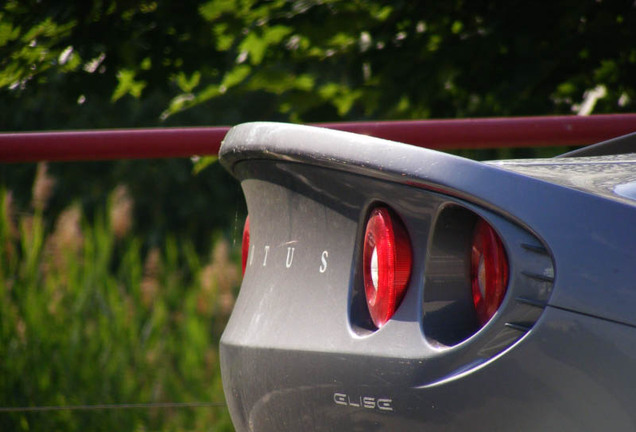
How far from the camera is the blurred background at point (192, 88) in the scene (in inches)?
Answer: 171

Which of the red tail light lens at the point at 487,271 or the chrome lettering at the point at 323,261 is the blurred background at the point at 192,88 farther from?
the red tail light lens at the point at 487,271

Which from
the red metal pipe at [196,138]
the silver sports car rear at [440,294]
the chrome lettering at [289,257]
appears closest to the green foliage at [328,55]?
the red metal pipe at [196,138]

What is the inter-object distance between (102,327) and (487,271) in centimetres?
351

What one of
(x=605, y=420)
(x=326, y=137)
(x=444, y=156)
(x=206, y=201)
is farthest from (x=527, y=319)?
(x=206, y=201)

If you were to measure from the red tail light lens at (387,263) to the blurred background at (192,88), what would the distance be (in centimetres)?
276

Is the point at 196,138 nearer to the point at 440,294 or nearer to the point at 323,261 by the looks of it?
the point at 323,261

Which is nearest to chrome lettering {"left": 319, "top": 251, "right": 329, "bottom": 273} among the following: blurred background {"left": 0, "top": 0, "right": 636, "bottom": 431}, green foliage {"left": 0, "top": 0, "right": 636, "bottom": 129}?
blurred background {"left": 0, "top": 0, "right": 636, "bottom": 431}

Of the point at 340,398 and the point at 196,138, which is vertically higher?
the point at 196,138

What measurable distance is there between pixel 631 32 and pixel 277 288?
11.2 feet

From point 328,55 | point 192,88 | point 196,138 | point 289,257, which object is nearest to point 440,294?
point 289,257

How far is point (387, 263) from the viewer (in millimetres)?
1536

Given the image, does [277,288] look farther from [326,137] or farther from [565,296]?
[565,296]

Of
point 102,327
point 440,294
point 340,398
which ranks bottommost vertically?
point 102,327

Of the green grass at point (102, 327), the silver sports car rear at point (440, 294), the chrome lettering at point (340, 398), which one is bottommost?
the green grass at point (102, 327)
